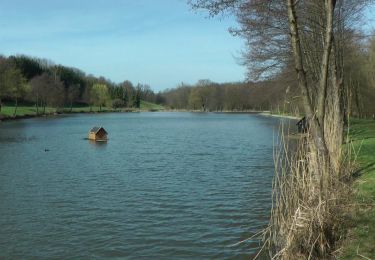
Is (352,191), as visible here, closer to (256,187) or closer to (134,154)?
(256,187)

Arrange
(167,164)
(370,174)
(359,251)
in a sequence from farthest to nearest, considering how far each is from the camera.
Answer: (167,164), (370,174), (359,251)

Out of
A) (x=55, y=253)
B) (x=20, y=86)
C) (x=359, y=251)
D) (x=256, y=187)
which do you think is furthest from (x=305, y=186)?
(x=20, y=86)

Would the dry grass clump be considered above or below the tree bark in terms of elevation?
below

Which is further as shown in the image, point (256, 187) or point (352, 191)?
point (256, 187)

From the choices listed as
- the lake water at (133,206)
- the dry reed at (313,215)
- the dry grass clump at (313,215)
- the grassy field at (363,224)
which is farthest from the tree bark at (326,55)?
the lake water at (133,206)

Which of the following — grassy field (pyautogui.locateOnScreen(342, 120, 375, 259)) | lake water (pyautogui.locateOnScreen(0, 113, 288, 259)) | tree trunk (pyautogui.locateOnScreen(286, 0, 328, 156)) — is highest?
tree trunk (pyautogui.locateOnScreen(286, 0, 328, 156))

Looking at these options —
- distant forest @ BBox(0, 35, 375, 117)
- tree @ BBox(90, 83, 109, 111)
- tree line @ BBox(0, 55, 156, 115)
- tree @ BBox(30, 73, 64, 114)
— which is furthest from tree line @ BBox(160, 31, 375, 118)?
tree @ BBox(90, 83, 109, 111)

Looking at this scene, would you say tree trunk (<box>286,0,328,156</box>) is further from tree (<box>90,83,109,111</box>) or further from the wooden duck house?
tree (<box>90,83,109,111</box>)

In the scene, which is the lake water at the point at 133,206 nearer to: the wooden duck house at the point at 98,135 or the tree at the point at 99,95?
the wooden duck house at the point at 98,135

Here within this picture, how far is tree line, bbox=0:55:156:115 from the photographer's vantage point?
3489 inches

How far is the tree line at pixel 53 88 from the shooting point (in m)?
88.6

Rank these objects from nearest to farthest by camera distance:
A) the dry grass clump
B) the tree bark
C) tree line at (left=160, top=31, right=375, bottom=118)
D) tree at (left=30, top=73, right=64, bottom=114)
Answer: the dry grass clump < the tree bark < tree line at (left=160, top=31, right=375, bottom=118) < tree at (left=30, top=73, right=64, bottom=114)

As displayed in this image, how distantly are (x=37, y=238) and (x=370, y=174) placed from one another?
8303 millimetres

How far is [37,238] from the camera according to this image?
36.8 feet
